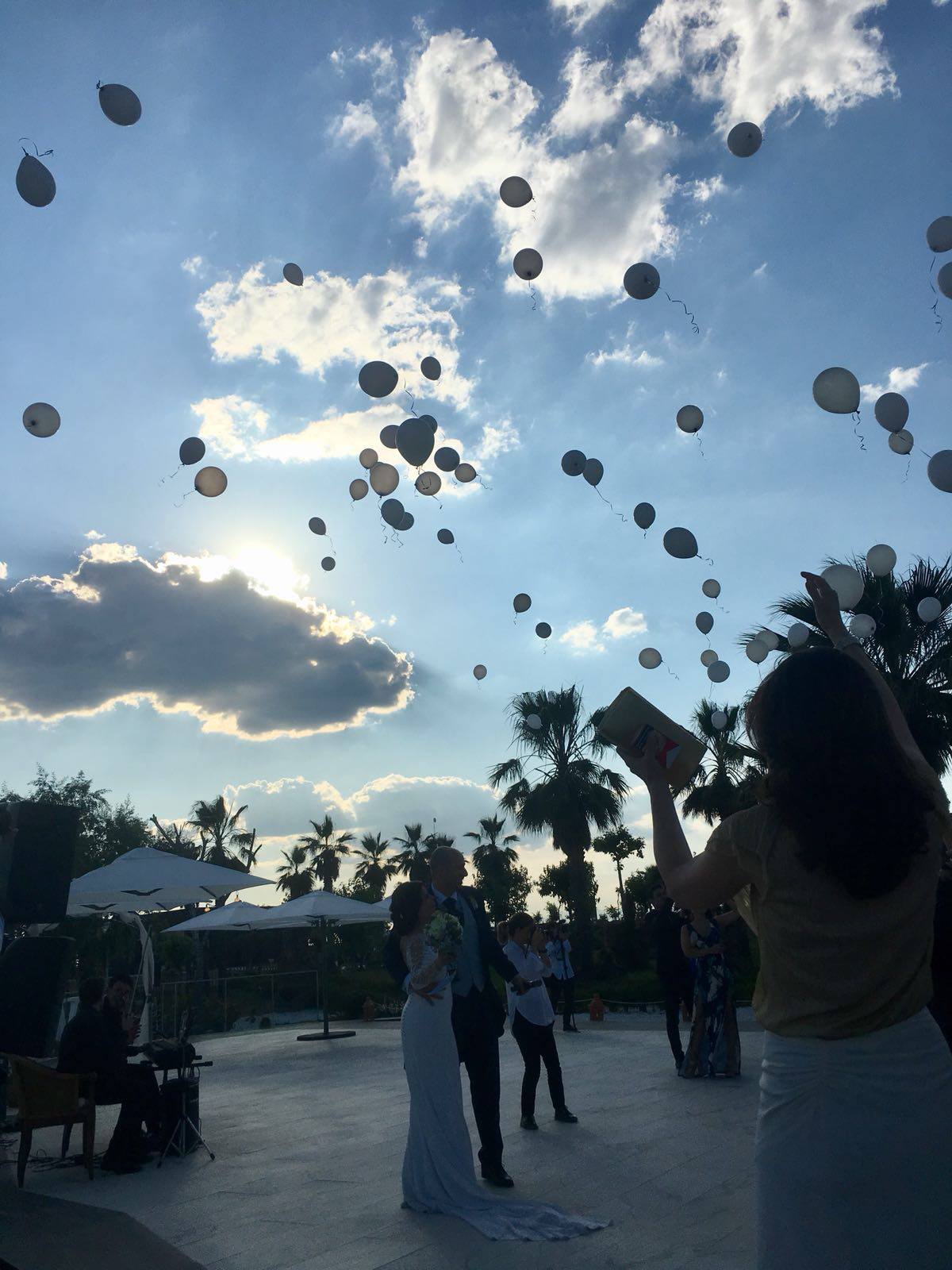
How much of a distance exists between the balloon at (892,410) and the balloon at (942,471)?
17.9 inches

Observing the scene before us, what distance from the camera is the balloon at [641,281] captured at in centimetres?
790

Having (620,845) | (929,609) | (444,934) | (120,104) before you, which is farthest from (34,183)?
(620,845)

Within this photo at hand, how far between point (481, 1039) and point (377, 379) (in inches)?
216

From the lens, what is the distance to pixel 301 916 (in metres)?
18.2

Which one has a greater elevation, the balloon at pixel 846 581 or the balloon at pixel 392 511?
the balloon at pixel 392 511

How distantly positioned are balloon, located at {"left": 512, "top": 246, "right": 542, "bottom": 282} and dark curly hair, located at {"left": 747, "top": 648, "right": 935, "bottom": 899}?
761cm

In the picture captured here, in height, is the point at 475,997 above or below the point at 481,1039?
above

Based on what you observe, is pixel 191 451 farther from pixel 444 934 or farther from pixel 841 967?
pixel 841 967

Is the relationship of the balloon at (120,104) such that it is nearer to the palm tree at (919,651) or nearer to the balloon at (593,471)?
the balloon at (593,471)

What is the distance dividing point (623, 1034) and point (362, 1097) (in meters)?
6.32

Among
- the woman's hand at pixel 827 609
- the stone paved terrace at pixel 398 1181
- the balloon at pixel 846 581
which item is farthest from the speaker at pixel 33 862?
the woman's hand at pixel 827 609

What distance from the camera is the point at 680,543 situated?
947 cm

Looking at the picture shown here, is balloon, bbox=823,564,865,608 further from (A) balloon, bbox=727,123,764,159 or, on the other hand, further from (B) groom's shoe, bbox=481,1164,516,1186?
(B) groom's shoe, bbox=481,1164,516,1186

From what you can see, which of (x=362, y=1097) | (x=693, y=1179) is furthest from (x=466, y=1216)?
(x=362, y=1097)
